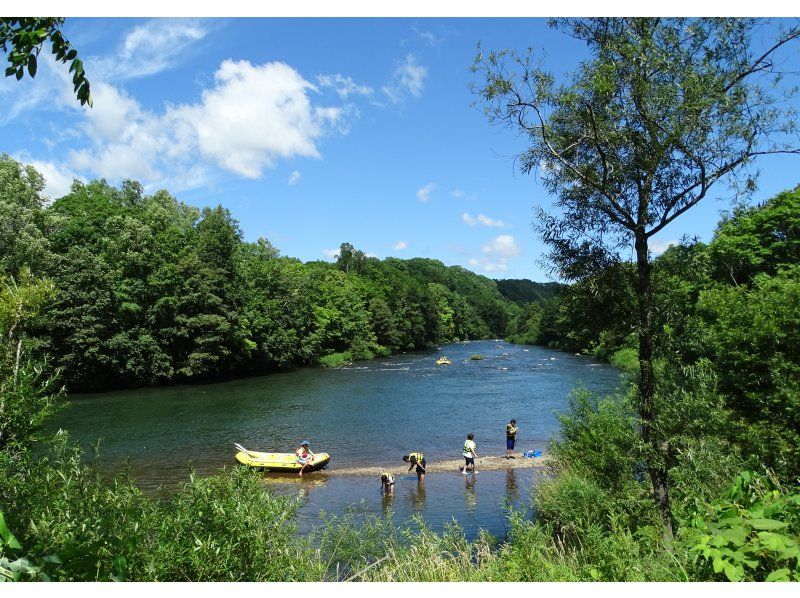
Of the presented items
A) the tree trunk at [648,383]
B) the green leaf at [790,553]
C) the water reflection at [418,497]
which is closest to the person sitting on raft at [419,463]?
the water reflection at [418,497]

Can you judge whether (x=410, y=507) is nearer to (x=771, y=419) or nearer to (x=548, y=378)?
(x=771, y=419)

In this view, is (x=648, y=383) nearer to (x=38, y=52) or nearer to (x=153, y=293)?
(x=38, y=52)

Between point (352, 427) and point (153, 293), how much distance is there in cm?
2490

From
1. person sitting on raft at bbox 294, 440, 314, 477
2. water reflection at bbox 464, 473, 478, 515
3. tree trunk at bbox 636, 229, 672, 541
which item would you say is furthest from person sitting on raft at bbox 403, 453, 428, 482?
tree trunk at bbox 636, 229, 672, 541

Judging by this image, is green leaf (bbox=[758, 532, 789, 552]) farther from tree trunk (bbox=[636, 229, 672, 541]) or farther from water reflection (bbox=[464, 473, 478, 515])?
water reflection (bbox=[464, 473, 478, 515])

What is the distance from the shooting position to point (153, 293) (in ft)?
143

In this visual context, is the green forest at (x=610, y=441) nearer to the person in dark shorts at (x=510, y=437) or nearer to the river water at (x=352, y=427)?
the river water at (x=352, y=427)

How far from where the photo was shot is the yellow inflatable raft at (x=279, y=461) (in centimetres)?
1941

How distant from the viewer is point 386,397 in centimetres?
3491

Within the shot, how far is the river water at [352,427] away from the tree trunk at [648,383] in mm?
2722

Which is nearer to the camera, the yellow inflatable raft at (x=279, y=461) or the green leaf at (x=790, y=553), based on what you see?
the green leaf at (x=790, y=553)

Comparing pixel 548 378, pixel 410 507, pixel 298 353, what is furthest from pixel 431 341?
pixel 410 507

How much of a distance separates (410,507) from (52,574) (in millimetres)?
12441

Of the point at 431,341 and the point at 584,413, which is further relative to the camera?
the point at 431,341
